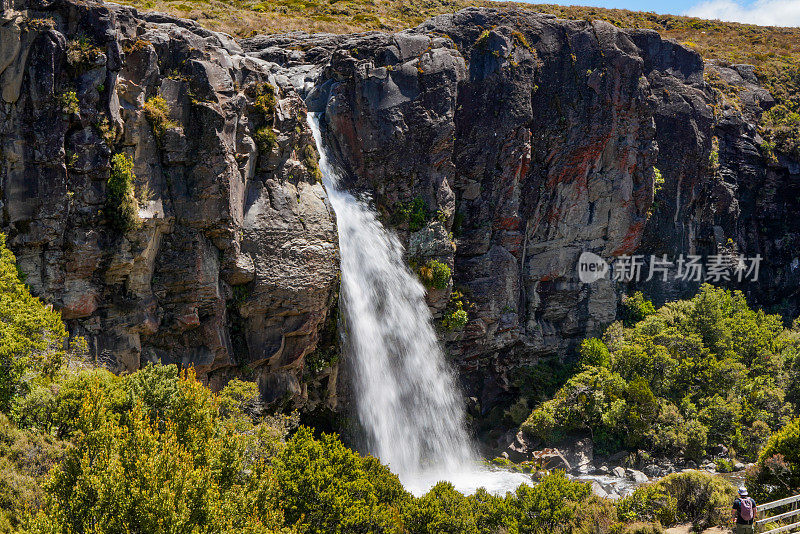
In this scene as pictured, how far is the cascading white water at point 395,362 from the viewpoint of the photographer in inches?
1189

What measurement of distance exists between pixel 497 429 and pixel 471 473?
6.07 metres

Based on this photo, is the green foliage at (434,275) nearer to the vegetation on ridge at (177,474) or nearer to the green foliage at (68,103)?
the vegetation on ridge at (177,474)

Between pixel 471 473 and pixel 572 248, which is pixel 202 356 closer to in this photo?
pixel 471 473

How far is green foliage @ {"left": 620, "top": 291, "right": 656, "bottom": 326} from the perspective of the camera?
4194 centimetres

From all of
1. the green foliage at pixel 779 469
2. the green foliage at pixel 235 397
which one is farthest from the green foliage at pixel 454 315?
the green foliage at pixel 779 469

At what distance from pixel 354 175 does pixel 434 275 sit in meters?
7.42

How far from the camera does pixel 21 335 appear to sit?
17.9 m

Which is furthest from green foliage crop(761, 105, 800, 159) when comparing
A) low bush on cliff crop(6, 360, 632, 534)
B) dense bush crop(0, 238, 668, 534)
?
dense bush crop(0, 238, 668, 534)

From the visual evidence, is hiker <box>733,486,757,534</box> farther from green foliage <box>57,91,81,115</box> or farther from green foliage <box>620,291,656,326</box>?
green foliage <box>620,291,656,326</box>

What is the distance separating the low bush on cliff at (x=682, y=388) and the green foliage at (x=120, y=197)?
79.4ft

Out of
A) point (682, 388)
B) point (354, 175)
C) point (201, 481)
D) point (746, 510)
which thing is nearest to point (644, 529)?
point (746, 510)

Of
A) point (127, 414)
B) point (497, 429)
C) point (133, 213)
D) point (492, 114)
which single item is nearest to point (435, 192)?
point (492, 114)

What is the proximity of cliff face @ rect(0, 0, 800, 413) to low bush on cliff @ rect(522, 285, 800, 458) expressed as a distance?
4.84m

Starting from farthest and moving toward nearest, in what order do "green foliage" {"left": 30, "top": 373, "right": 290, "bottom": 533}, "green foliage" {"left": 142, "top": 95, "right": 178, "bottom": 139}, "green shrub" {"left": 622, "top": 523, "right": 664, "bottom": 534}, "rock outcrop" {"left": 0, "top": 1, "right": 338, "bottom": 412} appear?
"green foliage" {"left": 142, "top": 95, "right": 178, "bottom": 139} < "rock outcrop" {"left": 0, "top": 1, "right": 338, "bottom": 412} < "green shrub" {"left": 622, "top": 523, "right": 664, "bottom": 534} < "green foliage" {"left": 30, "top": 373, "right": 290, "bottom": 533}
